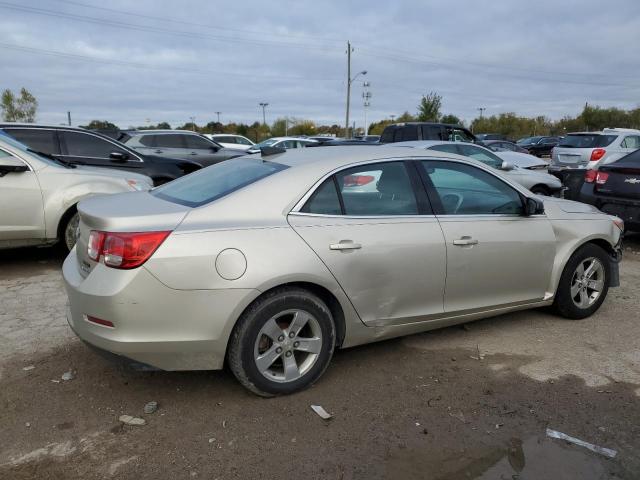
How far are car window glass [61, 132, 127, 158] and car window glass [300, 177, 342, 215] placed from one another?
557cm

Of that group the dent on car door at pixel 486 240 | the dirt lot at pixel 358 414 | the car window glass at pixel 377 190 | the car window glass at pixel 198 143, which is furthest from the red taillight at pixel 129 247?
the car window glass at pixel 198 143

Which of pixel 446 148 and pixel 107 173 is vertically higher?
pixel 446 148

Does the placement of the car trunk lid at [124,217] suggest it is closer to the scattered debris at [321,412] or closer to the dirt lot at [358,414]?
the dirt lot at [358,414]

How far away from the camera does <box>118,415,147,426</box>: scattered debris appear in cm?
312

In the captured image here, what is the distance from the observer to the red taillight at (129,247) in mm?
2961

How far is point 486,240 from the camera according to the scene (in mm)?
4020

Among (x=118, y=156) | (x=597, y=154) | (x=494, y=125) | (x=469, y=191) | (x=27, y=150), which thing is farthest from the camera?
(x=494, y=125)

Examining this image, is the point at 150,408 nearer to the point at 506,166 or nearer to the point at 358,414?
the point at 358,414

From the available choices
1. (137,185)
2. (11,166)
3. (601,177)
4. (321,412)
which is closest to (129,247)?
(321,412)

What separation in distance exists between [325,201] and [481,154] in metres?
8.04

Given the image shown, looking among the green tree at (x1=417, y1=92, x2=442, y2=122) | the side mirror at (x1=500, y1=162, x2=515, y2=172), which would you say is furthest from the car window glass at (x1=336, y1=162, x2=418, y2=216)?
the green tree at (x1=417, y1=92, x2=442, y2=122)

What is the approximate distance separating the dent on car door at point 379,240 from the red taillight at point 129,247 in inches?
32.7

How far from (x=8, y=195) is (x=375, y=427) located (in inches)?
Result: 191

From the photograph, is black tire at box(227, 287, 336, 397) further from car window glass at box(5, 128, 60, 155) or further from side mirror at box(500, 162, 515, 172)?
side mirror at box(500, 162, 515, 172)
